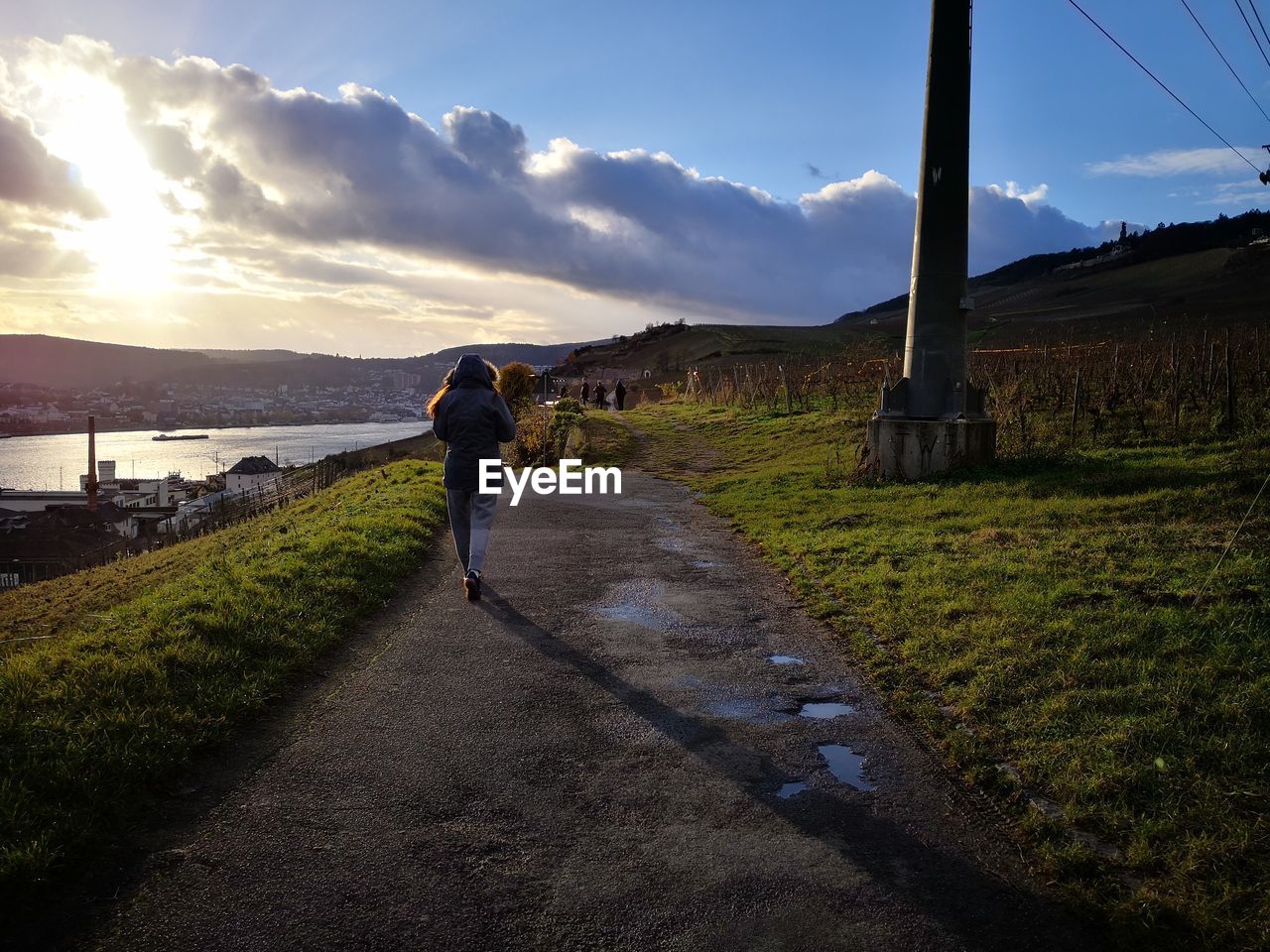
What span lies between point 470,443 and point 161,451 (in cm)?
11173

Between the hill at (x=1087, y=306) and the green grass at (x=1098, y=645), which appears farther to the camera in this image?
the hill at (x=1087, y=306)

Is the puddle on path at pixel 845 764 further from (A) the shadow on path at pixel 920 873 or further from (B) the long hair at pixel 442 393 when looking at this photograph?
(B) the long hair at pixel 442 393

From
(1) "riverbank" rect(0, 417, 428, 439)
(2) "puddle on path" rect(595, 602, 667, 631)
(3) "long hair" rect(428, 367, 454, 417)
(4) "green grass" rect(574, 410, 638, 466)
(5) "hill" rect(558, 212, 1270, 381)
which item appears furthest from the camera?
(1) "riverbank" rect(0, 417, 428, 439)

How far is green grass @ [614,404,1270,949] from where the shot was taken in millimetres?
3287

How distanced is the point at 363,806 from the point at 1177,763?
378 cm

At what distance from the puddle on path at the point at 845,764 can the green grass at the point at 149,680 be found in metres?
3.27

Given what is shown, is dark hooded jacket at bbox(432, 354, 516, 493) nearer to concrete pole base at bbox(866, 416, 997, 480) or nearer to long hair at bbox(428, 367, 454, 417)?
long hair at bbox(428, 367, 454, 417)

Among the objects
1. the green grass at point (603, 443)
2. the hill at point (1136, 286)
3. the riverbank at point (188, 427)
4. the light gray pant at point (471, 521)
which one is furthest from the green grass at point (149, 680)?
the riverbank at point (188, 427)

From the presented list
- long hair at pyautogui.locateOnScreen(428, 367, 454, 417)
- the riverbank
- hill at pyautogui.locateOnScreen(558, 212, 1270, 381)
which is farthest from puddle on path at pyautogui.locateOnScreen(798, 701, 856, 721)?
the riverbank

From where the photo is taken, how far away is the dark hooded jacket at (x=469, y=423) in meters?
7.70

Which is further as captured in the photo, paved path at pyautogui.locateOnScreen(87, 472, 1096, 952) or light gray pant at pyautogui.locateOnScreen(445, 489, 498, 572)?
light gray pant at pyautogui.locateOnScreen(445, 489, 498, 572)

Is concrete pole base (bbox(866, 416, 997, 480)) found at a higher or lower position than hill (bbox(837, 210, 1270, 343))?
lower

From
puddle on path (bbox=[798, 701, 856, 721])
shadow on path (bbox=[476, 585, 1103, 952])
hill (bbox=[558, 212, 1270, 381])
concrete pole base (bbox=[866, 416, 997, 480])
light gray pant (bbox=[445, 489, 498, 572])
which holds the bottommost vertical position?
shadow on path (bbox=[476, 585, 1103, 952])

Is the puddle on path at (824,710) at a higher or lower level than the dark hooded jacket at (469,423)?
lower
